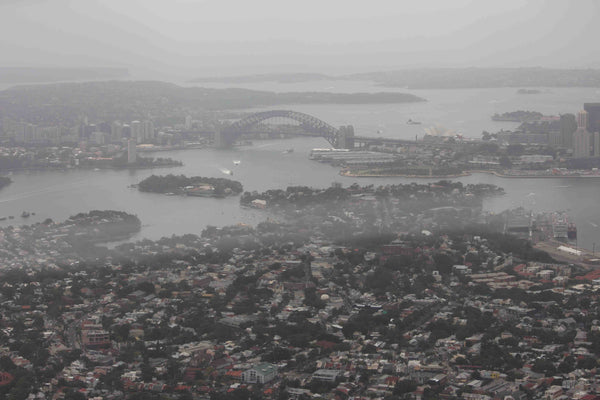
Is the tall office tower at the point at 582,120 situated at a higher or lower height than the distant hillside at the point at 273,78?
lower

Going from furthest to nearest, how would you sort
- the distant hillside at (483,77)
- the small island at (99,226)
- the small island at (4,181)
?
the distant hillside at (483,77) < the small island at (4,181) < the small island at (99,226)

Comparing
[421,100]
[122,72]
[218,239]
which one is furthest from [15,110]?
[218,239]

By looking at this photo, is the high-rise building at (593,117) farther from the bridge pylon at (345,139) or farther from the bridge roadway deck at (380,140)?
the bridge pylon at (345,139)

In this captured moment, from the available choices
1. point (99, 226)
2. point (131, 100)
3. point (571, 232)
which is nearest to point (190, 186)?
point (99, 226)

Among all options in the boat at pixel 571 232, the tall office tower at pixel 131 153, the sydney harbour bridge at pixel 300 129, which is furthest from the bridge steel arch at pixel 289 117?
the boat at pixel 571 232

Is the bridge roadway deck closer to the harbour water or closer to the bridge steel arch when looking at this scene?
the bridge steel arch

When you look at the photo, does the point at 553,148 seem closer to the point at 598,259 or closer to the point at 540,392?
the point at 598,259
